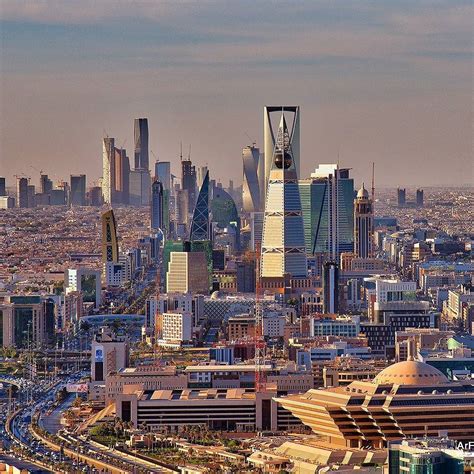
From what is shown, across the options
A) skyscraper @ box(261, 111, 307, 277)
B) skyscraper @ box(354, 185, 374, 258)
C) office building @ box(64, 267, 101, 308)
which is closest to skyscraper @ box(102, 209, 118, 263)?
skyscraper @ box(261, 111, 307, 277)

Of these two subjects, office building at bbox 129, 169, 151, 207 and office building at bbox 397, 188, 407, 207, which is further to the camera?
office building at bbox 129, 169, 151, 207

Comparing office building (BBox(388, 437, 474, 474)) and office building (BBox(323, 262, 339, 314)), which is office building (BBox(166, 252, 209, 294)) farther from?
office building (BBox(388, 437, 474, 474))

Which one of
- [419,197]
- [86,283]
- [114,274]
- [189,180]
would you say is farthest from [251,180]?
[86,283]

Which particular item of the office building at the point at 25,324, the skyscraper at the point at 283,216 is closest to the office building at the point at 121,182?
the skyscraper at the point at 283,216

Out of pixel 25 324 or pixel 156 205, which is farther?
pixel 156 205

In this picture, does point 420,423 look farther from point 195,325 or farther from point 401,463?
point 195,325

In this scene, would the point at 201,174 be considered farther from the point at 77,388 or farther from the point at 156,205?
the point at 77,388

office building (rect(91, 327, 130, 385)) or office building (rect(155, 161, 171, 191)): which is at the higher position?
office building (rect(155, 161, 171, 191))
